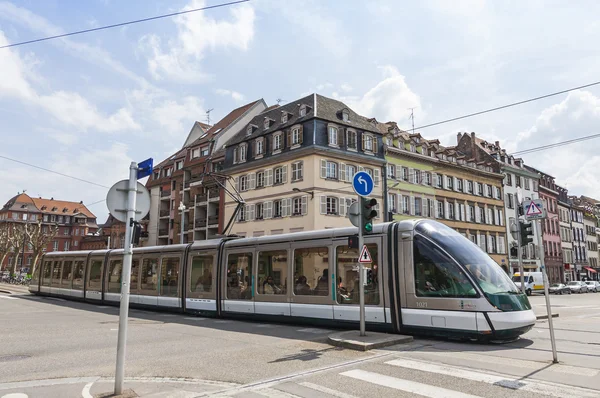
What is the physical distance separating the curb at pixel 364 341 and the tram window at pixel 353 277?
4.86 feet

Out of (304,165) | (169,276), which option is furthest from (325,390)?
(304,165)

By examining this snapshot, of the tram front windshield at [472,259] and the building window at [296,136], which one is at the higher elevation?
the building window at [296,136]

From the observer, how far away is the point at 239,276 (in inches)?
591

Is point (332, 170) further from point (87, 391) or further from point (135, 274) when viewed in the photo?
point (87, 391)

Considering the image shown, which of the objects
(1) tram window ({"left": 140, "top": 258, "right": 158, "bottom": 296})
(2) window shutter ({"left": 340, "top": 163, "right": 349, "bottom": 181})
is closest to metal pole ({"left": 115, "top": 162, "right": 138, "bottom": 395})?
(1) tram window ({"left": 140, "top": 258, "right": 158, "bottom": 296})

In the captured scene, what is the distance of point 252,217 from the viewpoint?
131 feet

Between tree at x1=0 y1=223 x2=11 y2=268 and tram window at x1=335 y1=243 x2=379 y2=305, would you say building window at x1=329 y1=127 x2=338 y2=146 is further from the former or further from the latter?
tree at x1=0 y1=223 x2=11 y2=268

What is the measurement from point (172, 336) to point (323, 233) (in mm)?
4867

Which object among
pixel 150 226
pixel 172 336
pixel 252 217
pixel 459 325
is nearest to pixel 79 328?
pixel 172 336

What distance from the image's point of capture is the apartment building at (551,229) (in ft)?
204

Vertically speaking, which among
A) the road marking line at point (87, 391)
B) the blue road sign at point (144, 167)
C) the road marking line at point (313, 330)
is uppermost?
the blue road sign at point (144, 167)

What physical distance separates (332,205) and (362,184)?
25.5m

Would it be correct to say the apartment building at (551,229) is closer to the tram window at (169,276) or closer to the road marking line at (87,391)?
the tram window at (169,276)

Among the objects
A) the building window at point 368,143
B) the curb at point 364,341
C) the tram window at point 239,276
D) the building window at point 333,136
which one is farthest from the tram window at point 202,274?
the building window at point 368,143
